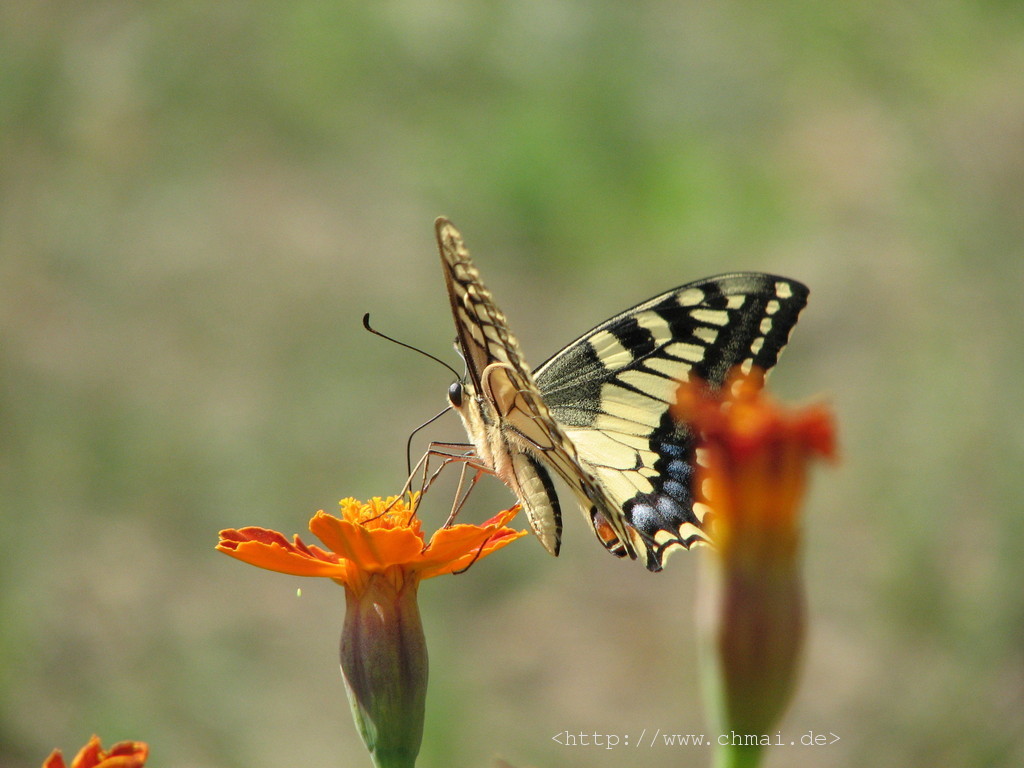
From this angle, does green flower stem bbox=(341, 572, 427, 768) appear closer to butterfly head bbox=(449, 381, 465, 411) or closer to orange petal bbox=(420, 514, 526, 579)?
orange petal bbox=(420, 514, 526, 579)

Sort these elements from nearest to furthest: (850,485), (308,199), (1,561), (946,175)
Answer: (1,561) → (850,485) → (946,175) → (308,199)

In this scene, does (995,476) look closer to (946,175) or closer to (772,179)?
(946,175)

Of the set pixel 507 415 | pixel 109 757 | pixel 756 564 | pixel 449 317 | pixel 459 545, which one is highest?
pixel 449 317

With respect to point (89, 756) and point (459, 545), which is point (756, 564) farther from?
point (89, 756)

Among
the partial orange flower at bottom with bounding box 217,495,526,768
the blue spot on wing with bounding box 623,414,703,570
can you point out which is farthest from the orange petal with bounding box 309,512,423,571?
the blue spot on wing with bounding box 623,414,703,570

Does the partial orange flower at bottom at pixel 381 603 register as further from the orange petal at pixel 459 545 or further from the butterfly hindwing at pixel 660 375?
the butterfly hindwing at pixel 660 375

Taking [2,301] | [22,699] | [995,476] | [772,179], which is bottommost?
[22,699]

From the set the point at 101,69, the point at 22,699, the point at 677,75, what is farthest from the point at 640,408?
the point at 101,69

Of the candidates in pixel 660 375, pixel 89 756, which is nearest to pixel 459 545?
pixel 89 756
